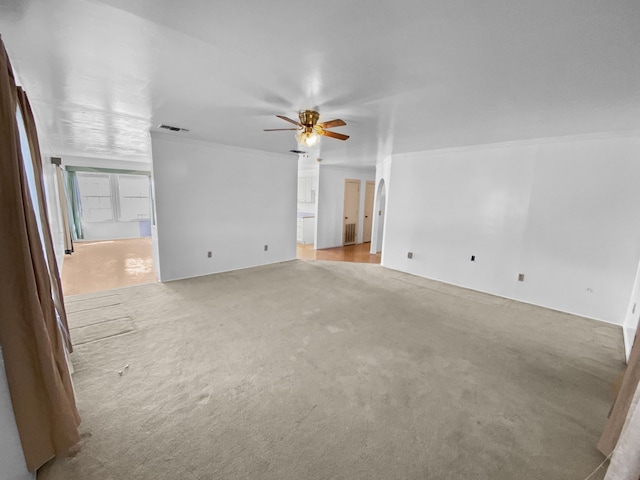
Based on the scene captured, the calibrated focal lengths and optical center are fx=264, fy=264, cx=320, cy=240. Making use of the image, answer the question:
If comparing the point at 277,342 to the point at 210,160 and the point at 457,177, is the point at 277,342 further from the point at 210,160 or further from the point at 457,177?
the point at 457,177

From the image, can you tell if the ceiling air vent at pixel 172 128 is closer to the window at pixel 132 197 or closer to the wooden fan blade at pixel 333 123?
the wooden fan blade at pixel 333 123

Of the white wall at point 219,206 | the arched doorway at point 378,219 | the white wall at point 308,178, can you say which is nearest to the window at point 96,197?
the white wall at point 219,206

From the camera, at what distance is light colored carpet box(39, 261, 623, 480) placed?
59.7 inches

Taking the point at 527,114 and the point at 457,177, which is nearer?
the point at 527,114

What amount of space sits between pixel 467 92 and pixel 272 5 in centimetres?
175

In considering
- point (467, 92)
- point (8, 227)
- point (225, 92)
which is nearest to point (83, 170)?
point (225, 92)

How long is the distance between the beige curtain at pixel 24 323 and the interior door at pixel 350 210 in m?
6.77

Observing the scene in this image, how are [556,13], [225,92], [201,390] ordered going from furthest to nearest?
[225,92] < [201,390] < [556,13]

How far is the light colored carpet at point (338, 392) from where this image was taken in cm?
152

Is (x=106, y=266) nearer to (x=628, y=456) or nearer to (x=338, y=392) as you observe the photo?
(x=338, y=392)

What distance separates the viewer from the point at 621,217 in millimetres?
3270

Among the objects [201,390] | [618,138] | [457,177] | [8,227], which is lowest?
[201,390]

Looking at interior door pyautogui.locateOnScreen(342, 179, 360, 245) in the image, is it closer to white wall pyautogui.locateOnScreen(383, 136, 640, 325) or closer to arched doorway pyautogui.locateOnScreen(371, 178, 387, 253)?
arched doorway pyautogui.locateOnScreen(371, 178, 387, 253)

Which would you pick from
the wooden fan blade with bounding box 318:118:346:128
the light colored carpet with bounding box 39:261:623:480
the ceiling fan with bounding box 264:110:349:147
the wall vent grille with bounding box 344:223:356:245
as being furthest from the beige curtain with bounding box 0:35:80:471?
the wall vent grille with bounding box 344:223:356:245
